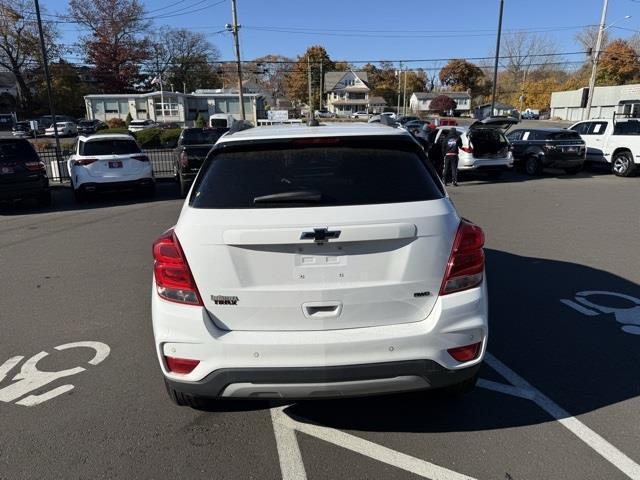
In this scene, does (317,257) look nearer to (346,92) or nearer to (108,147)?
(108,147)

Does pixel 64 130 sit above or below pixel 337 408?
below

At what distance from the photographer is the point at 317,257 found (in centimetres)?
257

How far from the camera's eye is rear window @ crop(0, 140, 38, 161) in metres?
11.4

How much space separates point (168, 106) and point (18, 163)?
177ft

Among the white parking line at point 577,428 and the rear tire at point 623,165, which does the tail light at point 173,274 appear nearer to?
the white parking line at point 577,428

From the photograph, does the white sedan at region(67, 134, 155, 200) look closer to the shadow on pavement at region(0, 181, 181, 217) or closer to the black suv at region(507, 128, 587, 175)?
the shadow on pavement at region(0, 181, 181, 217)

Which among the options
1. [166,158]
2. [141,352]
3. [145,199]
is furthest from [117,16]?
[141,352]

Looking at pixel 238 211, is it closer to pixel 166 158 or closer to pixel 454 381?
pixel 454 381

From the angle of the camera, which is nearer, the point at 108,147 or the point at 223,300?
the point at 223,300

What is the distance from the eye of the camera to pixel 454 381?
2.73m

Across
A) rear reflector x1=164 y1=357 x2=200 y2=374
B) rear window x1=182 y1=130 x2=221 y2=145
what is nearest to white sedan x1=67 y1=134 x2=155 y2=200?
rear window x1=182 y1=130 x2=221 y2=145

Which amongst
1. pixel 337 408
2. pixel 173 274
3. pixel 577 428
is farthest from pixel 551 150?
pixel 173 274

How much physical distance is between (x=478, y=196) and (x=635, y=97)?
53.0 meters

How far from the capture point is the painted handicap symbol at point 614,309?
4.56m
